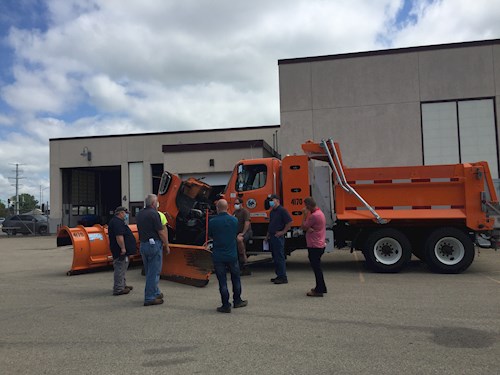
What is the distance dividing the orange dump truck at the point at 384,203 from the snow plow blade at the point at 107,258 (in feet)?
6.60

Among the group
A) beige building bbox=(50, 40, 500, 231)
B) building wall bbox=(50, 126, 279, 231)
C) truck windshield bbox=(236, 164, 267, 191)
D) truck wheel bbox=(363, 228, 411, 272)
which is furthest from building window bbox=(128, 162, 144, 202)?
truck wheel bbox=(363, 228, 411, 272)

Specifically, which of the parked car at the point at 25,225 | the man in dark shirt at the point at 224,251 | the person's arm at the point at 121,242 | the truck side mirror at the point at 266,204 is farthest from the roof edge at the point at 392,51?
the parked car at the point at 25,225

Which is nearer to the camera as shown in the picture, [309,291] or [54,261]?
[309,291]

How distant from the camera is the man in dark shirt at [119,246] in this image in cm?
805

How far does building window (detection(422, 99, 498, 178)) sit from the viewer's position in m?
21.8

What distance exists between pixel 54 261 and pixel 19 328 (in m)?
9.18

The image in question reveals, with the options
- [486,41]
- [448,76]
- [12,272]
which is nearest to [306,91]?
[448,76]

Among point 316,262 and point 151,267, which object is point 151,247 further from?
point 316,262

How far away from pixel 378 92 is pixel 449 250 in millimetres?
14403

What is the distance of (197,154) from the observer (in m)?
27.2

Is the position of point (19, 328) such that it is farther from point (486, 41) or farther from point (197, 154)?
point (486, 41)

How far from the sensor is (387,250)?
10203 mm

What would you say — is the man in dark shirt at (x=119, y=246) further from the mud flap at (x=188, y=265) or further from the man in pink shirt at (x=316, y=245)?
the man in pink shirt at (x=316, y=245)

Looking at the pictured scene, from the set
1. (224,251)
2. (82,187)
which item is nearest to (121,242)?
(224,251)
